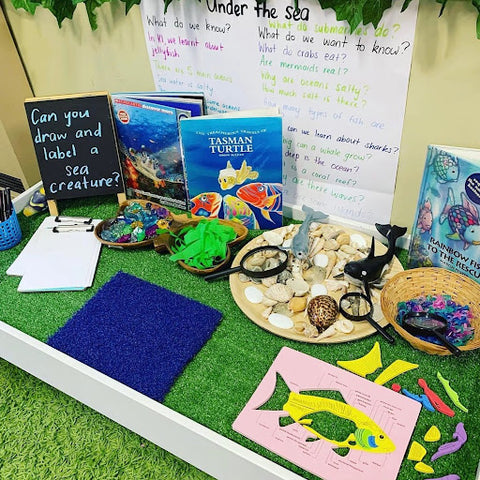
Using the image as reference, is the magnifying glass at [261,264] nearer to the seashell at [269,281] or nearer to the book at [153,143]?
the seashell at [269,281]

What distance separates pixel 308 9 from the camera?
102 cm

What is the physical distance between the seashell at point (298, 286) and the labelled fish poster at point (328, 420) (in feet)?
0.50

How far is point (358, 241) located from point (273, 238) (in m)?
0.20

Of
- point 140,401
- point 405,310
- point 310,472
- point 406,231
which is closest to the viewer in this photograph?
point 310,472

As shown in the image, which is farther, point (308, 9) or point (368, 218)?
point (368, 218)

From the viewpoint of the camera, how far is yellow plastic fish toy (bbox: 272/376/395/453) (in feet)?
2.83

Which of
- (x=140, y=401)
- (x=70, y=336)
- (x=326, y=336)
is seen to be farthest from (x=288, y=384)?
(x=70, y=336)

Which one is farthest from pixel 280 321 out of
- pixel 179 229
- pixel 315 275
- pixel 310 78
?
pixel 310 78

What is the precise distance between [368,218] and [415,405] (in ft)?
1.62

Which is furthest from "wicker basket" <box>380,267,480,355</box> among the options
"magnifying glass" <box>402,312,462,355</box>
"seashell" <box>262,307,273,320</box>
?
"seashell" <box>262,307,273,320</box>

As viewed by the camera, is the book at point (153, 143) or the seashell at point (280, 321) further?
the book at point (153, 143)

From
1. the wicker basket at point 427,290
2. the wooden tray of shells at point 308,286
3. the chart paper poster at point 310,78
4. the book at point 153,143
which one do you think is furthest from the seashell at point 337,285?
the book at point 153,143

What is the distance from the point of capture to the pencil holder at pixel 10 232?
1.31 metres

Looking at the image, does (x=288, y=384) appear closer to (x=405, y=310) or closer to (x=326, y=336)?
(x=326, y=336)
